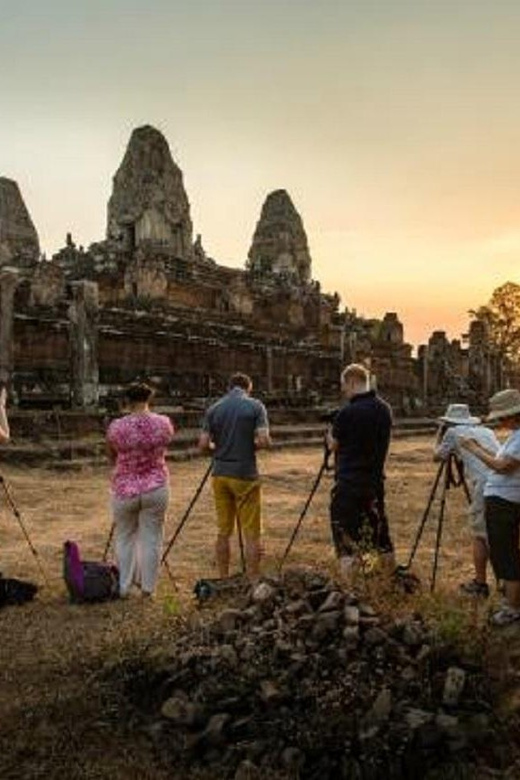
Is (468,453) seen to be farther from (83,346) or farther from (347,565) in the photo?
(83,346)

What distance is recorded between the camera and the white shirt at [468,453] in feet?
27.9

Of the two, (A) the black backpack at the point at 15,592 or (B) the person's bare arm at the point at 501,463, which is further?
(A) the black backpack at the point at 15,592

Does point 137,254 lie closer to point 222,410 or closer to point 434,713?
point 222,410

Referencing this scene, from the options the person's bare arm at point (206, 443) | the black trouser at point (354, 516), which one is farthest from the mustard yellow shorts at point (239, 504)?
the black trouser at point (354, 516)

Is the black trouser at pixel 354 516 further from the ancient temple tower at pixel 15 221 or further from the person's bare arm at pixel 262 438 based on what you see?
the ancient temple tower at pixel 15 221

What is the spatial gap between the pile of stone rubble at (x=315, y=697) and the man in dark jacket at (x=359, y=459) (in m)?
1.67

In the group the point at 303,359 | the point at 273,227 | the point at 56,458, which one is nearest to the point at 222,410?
the point at 56,458

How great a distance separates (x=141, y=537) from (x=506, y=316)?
71.8m

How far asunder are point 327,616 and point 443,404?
46358 mm

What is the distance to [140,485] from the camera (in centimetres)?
878

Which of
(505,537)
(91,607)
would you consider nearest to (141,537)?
(91,607)

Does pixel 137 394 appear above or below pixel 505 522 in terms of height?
above

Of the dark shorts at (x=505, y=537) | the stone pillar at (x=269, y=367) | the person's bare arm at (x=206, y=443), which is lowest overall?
the dark shorts at (x=505, y=537)

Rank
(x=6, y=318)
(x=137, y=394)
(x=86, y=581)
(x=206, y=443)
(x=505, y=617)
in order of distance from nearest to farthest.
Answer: (x=505, y=617) < (x=86, y=581) < (x=137, y=394) < (x=206, y=443) < (x=6, y=318)
